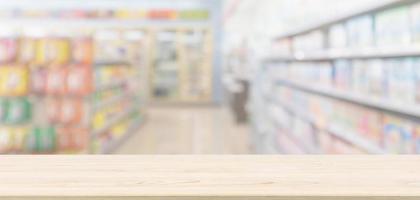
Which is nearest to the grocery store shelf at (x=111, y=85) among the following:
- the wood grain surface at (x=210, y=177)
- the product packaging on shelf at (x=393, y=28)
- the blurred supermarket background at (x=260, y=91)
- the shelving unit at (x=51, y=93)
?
the blurred supermarket background at (x=260, y=91)

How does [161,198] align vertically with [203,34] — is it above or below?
below

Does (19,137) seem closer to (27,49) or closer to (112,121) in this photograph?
(27,49)

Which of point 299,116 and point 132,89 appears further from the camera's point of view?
point 132,89

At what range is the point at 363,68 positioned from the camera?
2.93m

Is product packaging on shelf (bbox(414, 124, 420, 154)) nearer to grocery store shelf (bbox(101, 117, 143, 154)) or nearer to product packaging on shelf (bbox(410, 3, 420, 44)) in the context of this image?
product packaging on shelf (bbox(410, 3, 420, 44))

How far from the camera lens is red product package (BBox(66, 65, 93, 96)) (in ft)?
16.3

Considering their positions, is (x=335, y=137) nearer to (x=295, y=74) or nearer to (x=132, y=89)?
(x=295, y=74)

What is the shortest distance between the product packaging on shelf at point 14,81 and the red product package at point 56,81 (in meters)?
0.25

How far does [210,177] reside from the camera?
3.24 feet

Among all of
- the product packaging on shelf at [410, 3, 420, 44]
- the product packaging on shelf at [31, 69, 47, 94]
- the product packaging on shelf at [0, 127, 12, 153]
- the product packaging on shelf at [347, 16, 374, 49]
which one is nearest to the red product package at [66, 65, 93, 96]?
the product packaging on shelf at [31, 69, 47, 94]

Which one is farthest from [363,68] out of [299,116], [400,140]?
[299,116]

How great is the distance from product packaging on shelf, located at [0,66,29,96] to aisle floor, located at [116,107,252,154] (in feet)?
6.76

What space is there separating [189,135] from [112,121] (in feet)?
5.56

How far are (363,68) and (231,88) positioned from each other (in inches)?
306
